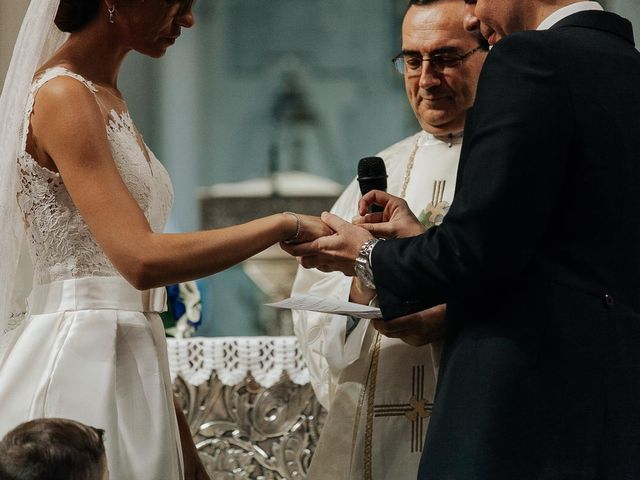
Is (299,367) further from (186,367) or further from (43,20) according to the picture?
(43,20)

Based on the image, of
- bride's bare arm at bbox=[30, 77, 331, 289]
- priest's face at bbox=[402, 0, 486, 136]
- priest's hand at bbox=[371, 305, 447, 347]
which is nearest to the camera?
bride's bare arm at bbox=[30, 77, 331, 289]

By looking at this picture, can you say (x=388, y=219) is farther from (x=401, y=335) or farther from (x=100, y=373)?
(x=100, y=373)

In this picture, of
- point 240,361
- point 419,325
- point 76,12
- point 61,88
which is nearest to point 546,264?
point 419,325

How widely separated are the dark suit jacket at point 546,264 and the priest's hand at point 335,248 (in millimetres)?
446

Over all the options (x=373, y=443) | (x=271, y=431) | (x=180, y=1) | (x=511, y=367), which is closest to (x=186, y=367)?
(x=271, y=431)

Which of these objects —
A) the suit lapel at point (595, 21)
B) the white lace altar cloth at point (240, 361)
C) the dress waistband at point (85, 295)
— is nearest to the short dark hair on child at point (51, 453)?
the dress waistband at point (85, 295)

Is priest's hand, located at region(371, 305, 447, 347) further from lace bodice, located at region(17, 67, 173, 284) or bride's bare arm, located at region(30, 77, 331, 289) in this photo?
lace bodice, located at region(17, 67, 173, 284)

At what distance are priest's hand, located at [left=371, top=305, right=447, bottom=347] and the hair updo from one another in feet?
4.00

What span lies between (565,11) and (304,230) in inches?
37.4

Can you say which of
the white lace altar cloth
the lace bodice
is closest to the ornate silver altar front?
the white lace altar cloth

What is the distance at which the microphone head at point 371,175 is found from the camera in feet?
11.5

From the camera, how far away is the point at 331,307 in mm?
3121

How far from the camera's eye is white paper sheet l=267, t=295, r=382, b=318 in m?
3.09

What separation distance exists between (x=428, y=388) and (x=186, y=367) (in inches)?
81.6
